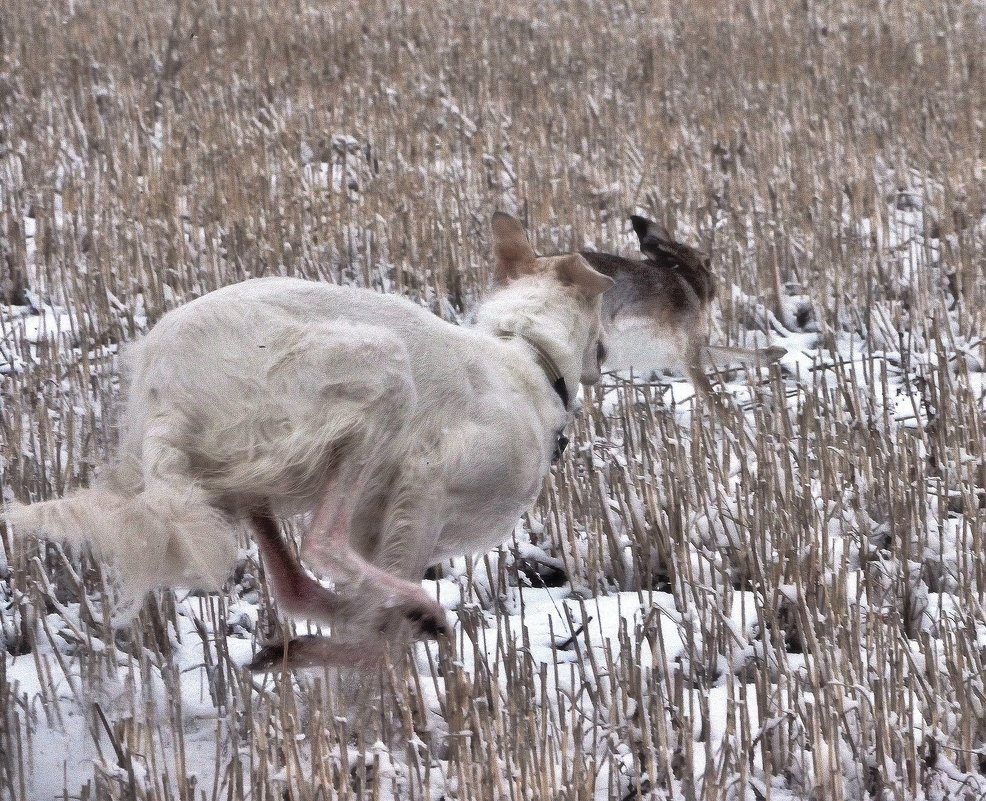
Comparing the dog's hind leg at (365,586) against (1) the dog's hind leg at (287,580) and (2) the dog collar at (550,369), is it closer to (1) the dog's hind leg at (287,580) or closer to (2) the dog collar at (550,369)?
(1) the dog's hind leg at (287,580)

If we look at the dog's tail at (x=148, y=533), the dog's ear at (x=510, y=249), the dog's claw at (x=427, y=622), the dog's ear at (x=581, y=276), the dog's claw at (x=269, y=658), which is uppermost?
the dog's ear at (x=510, y=249)

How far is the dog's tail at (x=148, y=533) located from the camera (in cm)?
234

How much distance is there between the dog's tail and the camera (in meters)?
2.34

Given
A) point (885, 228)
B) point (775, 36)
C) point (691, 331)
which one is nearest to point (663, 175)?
point (885, 228)

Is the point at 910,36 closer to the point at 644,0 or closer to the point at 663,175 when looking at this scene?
the point at 644,0

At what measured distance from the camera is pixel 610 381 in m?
4.81

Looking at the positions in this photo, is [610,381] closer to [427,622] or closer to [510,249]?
[510,249]

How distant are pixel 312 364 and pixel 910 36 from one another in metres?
8.72

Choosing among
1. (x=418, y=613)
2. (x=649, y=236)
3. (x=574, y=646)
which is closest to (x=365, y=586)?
(x=418, y=613)

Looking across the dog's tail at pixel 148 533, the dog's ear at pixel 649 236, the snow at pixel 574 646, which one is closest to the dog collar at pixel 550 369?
the snow at pixel 574 646

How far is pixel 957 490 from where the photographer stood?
3.79 metres

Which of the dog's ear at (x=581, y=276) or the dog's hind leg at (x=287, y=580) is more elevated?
the dog's ear at (x=581, y=276)

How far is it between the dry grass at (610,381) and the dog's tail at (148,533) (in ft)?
0.89

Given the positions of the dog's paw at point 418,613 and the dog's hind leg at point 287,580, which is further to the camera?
the dog's hind leg at point 287,580
